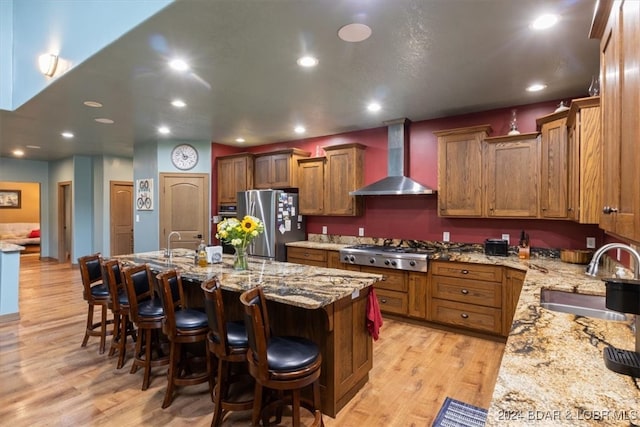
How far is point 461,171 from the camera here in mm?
3973

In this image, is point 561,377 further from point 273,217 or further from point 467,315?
point 273,217

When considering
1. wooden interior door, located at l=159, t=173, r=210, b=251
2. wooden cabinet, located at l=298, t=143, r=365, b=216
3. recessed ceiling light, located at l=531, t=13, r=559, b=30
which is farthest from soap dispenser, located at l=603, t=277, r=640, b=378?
wooden interior door, located at l=159, t=173, r=210, b=251

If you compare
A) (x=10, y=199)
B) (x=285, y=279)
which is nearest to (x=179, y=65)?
(x=285, y=279)

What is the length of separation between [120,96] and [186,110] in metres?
0.74

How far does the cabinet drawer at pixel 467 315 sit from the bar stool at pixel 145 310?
2850 millimetres

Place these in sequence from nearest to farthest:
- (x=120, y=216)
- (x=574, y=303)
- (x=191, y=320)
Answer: (x=574, y=303)
(x=191, y=320)
(x=120, y=216)

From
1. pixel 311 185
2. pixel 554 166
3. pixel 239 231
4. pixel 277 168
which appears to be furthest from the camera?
pixel 277 168

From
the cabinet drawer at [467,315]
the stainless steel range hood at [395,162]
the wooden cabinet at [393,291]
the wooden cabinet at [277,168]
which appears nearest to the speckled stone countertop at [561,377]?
the cabinet drawer at [467,315]

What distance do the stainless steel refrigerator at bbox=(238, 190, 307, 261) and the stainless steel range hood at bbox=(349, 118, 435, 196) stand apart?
→ 1160 mm

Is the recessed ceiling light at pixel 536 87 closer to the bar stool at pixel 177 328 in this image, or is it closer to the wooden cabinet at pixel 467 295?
the wooden cabinet at pixel 467 295

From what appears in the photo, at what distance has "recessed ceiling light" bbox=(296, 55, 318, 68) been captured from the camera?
2.69 m

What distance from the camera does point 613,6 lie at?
1.27 metres

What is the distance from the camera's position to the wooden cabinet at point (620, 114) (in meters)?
1.00

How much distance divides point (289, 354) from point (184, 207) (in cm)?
475
